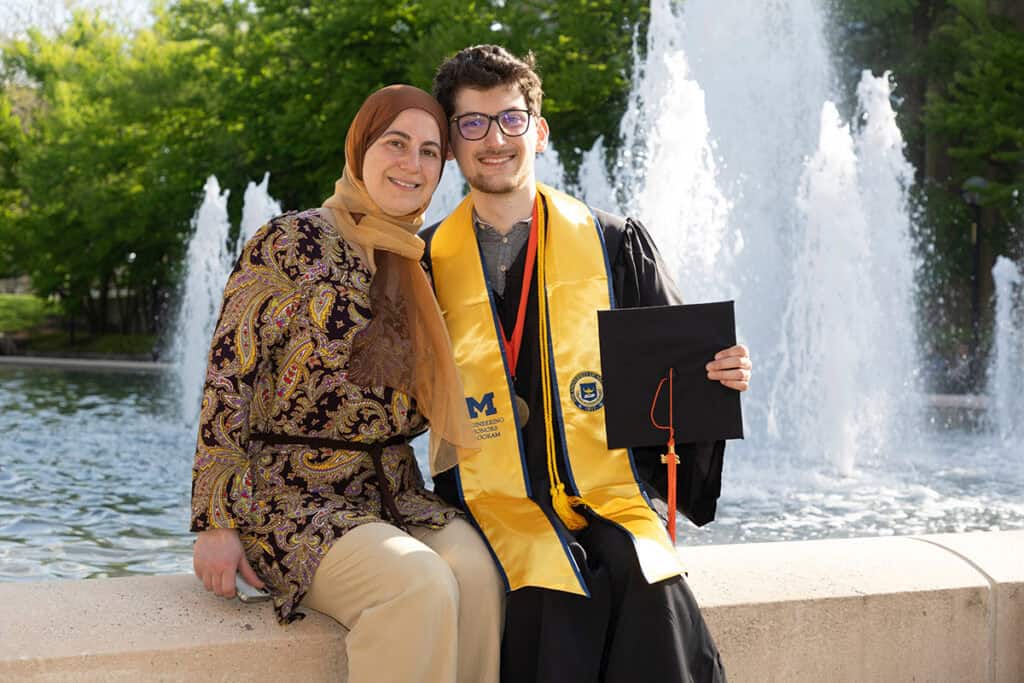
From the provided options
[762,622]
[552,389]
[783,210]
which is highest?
[783,210]

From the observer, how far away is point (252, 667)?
256cm

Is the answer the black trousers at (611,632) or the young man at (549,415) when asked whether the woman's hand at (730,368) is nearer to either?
the young man at (549,415)

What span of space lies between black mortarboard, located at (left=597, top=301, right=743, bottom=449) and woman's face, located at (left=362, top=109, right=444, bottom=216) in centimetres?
58

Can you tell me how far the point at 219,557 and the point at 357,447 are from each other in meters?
0.41

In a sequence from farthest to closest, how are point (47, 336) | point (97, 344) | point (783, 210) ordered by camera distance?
point (47, 336) < point (97, 344) < point (783, 210)

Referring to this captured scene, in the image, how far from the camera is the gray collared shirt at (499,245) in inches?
126

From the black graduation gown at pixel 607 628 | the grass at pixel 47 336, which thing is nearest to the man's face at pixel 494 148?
the black graduation gown at pixel 607 628

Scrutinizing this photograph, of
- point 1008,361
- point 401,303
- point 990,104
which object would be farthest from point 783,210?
point 401,303

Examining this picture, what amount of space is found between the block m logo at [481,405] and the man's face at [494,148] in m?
0.58

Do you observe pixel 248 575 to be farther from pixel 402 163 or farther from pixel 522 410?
pixel 402 163

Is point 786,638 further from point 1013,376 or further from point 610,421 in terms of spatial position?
point 1013,376

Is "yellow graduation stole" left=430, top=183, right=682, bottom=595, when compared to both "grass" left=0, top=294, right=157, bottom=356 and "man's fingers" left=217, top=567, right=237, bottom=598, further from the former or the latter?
"grass" left=0, top=294, right=157, bottom=356

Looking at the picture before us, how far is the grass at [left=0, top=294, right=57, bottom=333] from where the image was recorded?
33.1 metres

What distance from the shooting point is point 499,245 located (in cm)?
324
